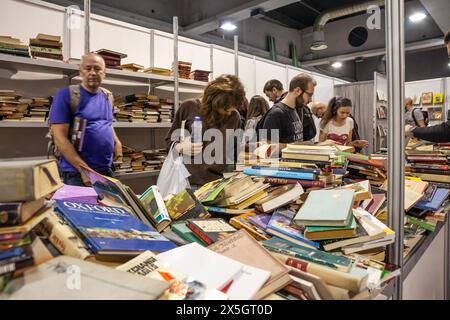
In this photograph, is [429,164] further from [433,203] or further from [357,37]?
[357,37]

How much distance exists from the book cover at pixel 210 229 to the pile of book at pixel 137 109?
2702 mm

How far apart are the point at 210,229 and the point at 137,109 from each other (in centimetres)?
290

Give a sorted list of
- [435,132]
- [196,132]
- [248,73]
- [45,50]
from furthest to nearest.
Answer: [248,73], [45,50], [435,132], [196,132]

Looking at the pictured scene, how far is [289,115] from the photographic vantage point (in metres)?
2.45

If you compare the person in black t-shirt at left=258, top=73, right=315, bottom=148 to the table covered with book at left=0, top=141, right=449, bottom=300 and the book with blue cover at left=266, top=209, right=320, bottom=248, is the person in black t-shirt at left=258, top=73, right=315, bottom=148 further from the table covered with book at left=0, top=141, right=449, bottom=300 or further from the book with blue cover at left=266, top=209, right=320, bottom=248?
the book with blue cover at left=266, top=209, right=320, bottom=248

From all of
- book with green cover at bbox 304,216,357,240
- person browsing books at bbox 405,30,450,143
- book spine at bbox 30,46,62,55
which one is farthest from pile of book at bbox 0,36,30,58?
person browsing books at bbox 405,30,450,143

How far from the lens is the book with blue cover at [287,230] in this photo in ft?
3.20

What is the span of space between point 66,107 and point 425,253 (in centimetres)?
206

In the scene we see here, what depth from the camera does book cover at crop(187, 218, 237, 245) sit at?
96 cm

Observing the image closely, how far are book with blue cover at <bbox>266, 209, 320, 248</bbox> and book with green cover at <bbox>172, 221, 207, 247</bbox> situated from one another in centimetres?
23

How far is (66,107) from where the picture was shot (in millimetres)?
2047

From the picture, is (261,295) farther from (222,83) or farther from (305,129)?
(305,129)

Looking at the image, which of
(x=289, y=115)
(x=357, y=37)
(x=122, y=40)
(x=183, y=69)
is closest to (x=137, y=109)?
(x=183, y=69)
